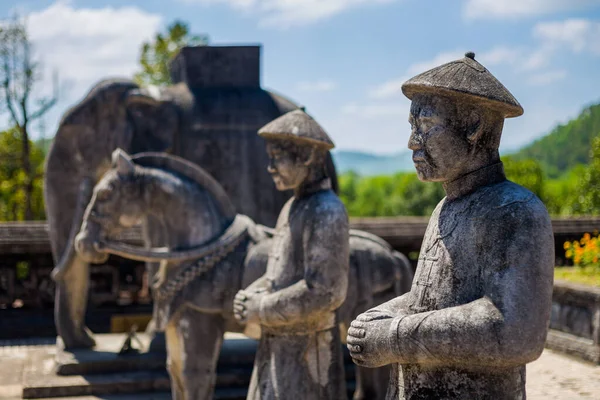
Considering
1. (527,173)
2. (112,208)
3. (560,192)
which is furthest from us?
(560,192)

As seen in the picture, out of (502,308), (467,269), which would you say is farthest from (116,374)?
(502,308)

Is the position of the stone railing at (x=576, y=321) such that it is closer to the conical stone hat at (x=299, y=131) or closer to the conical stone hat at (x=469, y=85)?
the conical stone hat at (x=299, y=131)

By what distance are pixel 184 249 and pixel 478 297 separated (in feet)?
11.7

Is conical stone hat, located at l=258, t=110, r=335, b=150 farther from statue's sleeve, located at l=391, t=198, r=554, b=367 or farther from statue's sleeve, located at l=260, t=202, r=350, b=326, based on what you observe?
statue's sleeve, located at l=391, t=198, r=554, b=367

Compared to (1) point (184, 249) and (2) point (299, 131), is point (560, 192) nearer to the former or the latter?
(1) point (184, 249)

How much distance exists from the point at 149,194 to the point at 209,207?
43 cm

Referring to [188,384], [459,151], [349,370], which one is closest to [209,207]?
[188,384]

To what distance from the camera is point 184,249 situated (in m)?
6.12

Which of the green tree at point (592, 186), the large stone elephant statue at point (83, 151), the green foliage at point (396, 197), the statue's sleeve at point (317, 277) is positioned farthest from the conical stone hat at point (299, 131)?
the green foliage at point (396, 197)

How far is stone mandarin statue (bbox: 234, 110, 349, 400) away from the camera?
176 inches

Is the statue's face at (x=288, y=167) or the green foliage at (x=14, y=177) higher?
the statue's face at (x=288, y=167)

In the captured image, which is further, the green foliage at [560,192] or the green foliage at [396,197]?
the green foliage at [396,197]

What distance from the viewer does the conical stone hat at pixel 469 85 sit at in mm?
2848

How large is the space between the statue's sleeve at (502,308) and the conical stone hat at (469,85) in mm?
330
